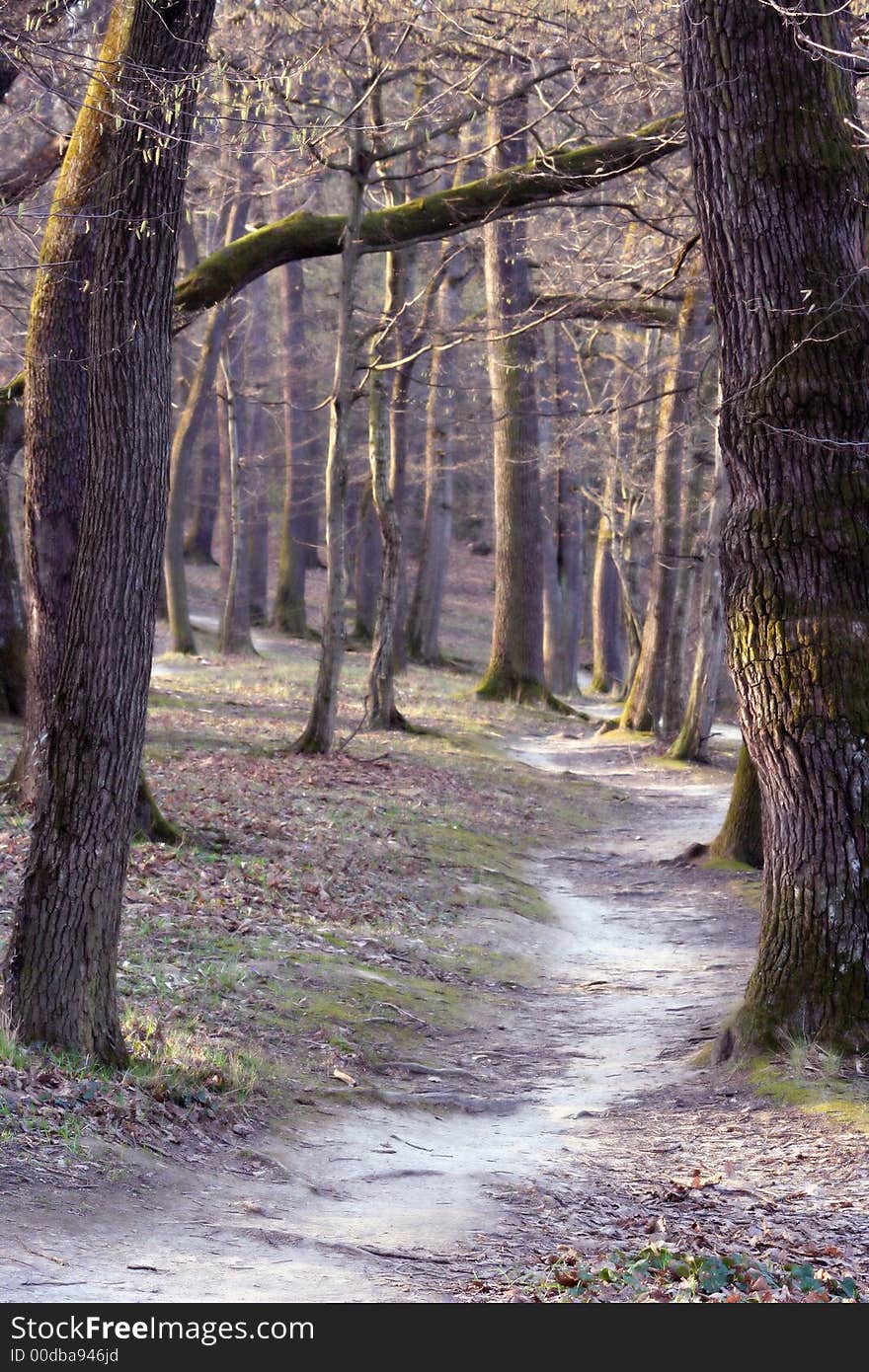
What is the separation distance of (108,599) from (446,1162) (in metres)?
2.97

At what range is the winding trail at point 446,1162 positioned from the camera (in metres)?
4.27

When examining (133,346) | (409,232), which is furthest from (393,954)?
(409,232)

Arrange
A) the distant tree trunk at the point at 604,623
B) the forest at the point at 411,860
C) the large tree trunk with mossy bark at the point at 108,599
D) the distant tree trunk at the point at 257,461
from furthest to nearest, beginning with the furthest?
1. the distant tree trunk at the point at 604,623
2. the distant tree trunk at the point at 257,461
3. the large tree trunk with mossy bark at the point at 108,599
4. the forest at the point at 411,860

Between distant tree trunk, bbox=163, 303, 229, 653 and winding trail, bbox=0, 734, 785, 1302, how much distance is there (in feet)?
54.8

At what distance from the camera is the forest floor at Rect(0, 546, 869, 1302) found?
4504 mm

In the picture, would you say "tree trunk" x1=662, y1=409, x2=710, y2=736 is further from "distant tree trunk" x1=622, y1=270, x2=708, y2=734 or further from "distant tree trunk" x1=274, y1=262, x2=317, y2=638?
"distant tree trunk" x1=274, y1=262, x2=317, y2=638

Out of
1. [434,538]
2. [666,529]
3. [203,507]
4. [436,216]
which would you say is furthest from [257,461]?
[436,216]

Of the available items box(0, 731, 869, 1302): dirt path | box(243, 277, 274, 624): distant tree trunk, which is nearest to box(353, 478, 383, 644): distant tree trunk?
box(243, 277, 274, 624): distant tree trunk

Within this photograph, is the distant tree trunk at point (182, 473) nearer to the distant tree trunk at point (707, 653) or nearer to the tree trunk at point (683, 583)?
the tree trunk at point (683, 583)

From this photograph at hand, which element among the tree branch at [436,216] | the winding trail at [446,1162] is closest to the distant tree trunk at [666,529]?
the tree branch at [436,216]

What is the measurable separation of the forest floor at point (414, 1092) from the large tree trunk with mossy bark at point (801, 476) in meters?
0.72

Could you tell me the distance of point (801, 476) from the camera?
701 centimetres

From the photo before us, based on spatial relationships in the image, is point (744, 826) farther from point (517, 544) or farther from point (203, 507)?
point (203, 507)
